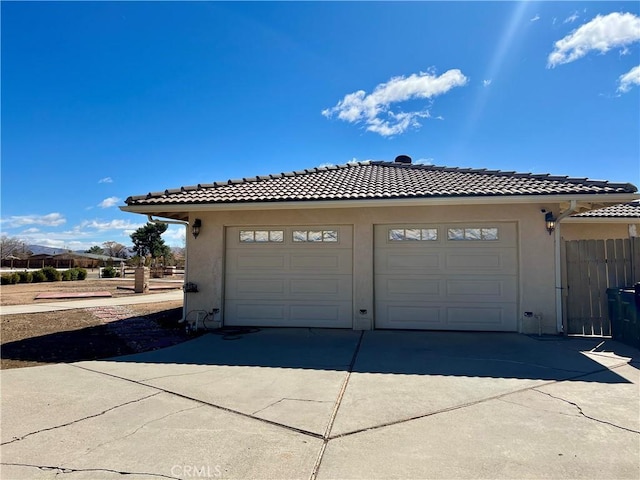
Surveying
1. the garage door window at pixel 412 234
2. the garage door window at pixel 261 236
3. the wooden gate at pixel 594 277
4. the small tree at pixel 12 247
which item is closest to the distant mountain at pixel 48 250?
the small tree at pixel 12 247

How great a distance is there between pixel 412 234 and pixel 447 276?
1224 mm

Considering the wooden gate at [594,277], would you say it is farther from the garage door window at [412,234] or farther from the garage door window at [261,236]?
the garage door window at [261,236]

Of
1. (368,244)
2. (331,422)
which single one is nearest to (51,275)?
(368,244)

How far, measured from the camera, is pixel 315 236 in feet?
28.1

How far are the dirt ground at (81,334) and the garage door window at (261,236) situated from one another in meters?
2.67

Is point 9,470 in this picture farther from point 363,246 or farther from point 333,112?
point 333,112

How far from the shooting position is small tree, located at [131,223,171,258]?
47.6m

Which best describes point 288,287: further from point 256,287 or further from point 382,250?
point 382,250

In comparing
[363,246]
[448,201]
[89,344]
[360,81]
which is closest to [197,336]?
[89,344]

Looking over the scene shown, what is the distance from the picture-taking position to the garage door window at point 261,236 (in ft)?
28.7

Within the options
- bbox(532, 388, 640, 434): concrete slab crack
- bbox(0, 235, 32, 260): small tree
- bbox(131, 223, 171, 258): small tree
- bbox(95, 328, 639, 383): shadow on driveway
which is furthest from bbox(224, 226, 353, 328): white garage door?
bbox(0, 235, 32, 260): small tree

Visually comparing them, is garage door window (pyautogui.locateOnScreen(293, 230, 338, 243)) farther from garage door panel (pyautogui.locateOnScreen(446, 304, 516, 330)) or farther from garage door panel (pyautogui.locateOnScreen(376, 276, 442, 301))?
garage door panel (pyautogui.locateOnScreen(446, 304, 516, 330))

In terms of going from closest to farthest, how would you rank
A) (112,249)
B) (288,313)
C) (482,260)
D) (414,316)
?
(482,260) → (414,316) → (288,313) → (112,249)

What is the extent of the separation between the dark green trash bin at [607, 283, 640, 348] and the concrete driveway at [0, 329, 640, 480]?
64cm
